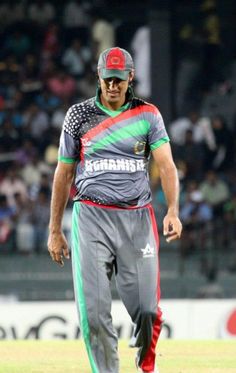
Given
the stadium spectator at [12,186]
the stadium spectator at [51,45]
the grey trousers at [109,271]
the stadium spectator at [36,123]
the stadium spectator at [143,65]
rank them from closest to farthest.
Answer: the grey trousers at [109,271]
the stadium spectator at [12,186]
the stadium spectator at [36,123]
the stadium spectator at [143,65]
the stadium spectator at [51,45]

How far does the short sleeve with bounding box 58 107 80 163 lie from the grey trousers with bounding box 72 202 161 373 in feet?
0.96

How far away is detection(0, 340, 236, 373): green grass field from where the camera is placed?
28.8 feet

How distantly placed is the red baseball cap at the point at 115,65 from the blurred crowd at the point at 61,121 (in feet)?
34.5

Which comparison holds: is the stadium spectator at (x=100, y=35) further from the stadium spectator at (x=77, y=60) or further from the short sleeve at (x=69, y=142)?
the short sleeve at (x=69, y=142)

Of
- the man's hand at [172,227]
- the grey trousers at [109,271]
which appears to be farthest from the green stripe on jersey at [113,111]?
the man's hand at [172,227]

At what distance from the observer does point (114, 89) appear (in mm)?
7520

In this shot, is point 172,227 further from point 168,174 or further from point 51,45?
point 51,45

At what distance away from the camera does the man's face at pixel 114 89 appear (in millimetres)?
7520

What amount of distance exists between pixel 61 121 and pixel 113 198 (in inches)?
525

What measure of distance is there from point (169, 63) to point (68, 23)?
7.35 ft

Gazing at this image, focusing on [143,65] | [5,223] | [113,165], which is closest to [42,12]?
[143,65]

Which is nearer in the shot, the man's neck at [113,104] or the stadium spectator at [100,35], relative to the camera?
the man's neck at [113,104]

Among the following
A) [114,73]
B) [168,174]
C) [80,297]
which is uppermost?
[114,73]

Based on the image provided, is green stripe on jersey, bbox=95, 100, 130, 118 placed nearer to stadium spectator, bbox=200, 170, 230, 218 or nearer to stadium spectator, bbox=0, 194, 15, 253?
stadium spectator, bbox=0, 194, 15, 253
